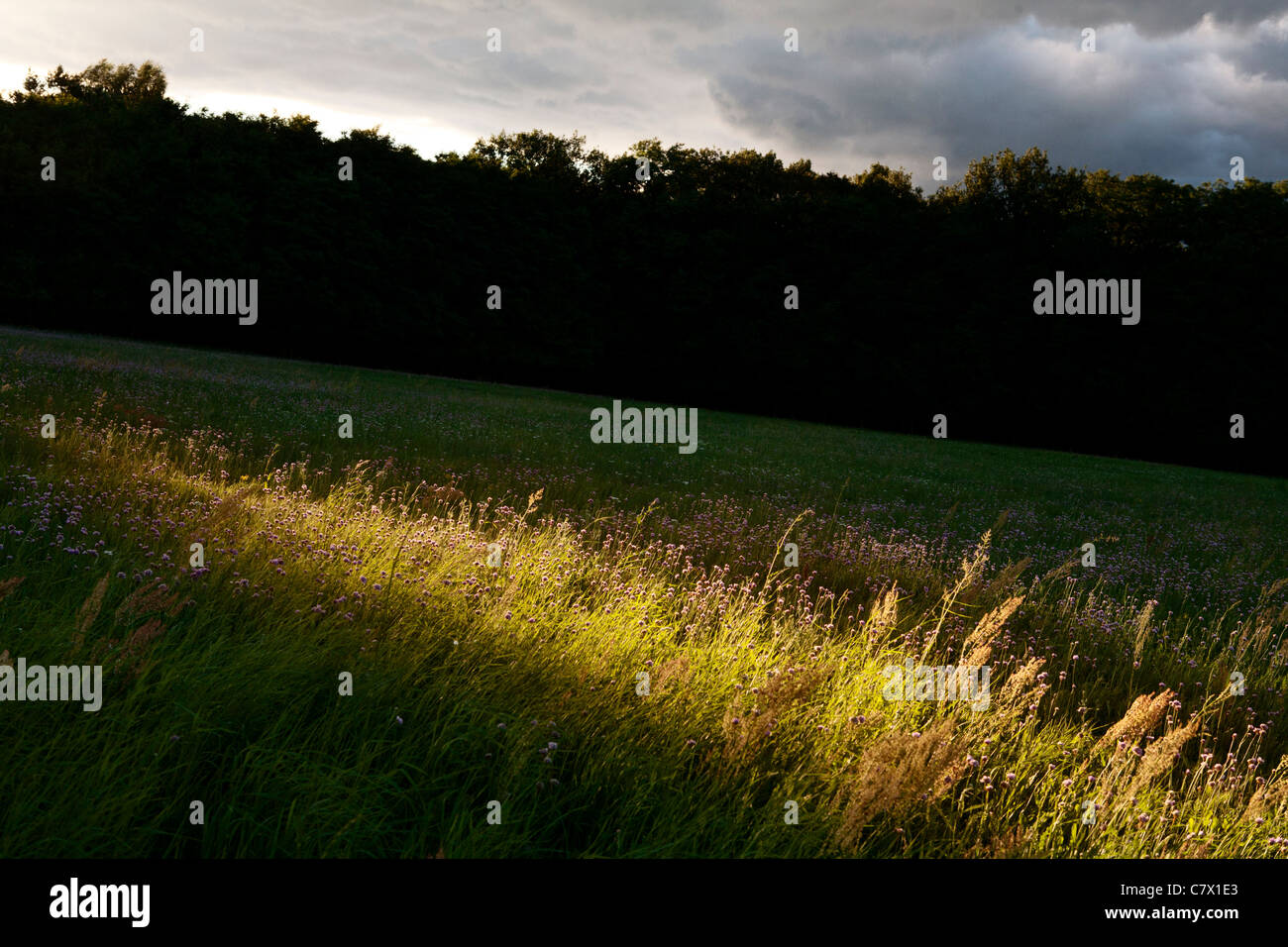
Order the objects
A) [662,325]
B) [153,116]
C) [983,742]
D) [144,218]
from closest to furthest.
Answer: [983,742] → [144,218] → [153,116] → [662,325]

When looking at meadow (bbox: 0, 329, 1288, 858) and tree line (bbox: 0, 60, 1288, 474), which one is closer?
meadow (bbox: 0, 329, 1288, 858)

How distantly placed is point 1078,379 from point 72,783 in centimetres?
6090

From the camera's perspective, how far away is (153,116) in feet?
173

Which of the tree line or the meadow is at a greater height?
the tree line

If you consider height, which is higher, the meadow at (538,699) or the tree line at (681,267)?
the tree line at (681,267)

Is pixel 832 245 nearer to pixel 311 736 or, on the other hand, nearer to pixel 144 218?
pixel 144 218

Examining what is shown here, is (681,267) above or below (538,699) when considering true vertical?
above

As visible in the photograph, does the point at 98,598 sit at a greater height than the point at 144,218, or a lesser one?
lesser

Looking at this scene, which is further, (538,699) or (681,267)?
(681,267)

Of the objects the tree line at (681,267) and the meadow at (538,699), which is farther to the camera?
the tree line at (681,267)
